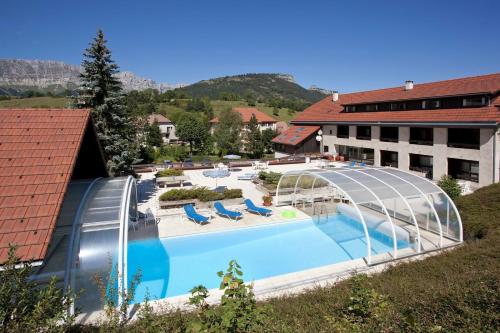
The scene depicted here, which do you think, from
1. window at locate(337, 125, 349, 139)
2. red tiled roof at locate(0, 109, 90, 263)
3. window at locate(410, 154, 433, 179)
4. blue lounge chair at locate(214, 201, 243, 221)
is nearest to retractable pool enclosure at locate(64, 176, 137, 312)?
red tiled roof at locate(0, 109, 90, 263)

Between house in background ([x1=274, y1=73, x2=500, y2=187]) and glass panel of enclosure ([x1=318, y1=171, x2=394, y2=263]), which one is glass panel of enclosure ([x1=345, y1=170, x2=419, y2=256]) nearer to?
glass panel of enclosure ([x1=318, y1=171, x2=394, y2=263])

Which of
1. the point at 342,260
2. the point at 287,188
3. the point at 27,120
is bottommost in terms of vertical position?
the point at 342,260

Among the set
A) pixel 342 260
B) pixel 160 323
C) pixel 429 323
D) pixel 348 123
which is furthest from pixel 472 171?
pixel 160 323

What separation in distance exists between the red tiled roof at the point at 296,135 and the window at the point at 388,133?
9.10 meters

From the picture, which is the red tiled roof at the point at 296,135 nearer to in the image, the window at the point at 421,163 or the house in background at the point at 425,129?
the house in background at the point at 425,129

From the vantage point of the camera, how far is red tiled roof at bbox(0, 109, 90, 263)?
551cm

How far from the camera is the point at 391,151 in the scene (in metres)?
30.7

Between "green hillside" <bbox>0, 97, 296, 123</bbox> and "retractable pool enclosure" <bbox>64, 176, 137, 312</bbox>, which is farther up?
"green hillside" <bbox>0, 97, 296, 123</bbox>

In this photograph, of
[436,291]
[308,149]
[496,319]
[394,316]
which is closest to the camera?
[496,319]

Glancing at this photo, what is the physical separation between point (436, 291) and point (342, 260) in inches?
241

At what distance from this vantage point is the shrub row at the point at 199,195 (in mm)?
18969

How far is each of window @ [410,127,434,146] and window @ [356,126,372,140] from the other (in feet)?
17.0

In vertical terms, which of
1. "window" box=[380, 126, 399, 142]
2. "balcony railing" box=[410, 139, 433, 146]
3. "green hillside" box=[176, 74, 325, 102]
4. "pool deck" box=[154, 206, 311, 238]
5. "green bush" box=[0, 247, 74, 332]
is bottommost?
"pool deck" box=[154, 206, 311, 238]

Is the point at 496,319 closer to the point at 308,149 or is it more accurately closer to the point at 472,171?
the point at 472,171
